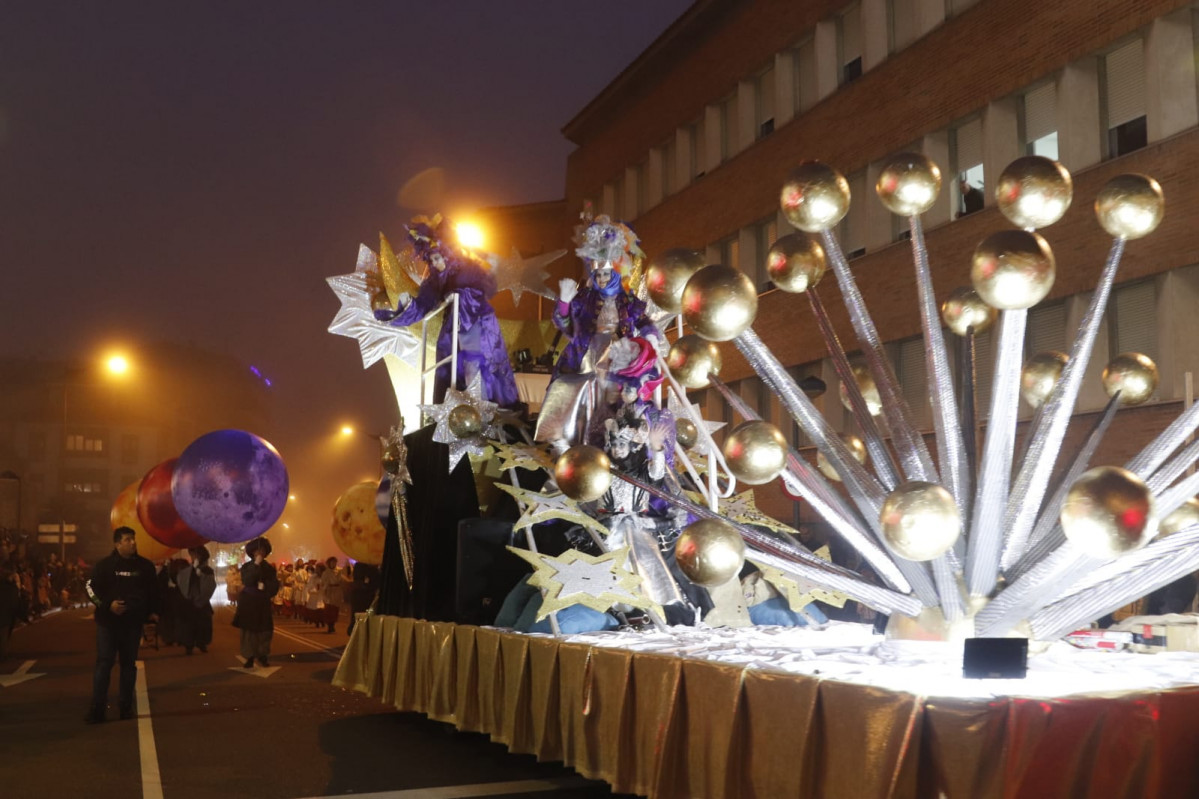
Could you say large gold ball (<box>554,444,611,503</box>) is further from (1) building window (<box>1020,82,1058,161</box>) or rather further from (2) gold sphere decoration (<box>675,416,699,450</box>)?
(1) building window (<box>1020,82,1058,161</box>)

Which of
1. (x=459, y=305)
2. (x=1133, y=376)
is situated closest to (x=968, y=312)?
(x=1133, y=376)

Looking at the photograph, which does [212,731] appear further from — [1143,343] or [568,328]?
[1143,343]

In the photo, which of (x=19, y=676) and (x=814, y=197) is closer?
(x=814, y=197)

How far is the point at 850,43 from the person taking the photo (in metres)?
21.7

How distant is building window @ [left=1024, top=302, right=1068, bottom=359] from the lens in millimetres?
16469

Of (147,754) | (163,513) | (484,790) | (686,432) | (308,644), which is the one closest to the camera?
(484,790)

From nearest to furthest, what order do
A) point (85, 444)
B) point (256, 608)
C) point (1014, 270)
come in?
point (1014, 270)
point (256, 608)
point (85, 444)

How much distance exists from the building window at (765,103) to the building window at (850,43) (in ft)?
8.02

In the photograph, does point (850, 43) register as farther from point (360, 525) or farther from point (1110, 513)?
point (1110, 513)

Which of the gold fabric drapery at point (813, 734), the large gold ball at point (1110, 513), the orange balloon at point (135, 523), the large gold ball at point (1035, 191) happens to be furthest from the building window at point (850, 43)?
the large gold ball at point (1110, 513)

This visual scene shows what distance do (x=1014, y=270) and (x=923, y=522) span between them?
99cm

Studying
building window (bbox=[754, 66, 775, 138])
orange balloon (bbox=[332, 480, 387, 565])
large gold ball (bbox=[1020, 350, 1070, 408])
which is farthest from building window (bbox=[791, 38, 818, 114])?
large gold ball (bbox=[1020, 350, 1070, 408])

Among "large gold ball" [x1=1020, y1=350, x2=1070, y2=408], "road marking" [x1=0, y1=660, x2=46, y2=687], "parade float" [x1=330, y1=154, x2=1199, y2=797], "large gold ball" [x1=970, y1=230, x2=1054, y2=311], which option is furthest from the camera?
"road marking" [x1=0, y1=660, x2=46, y2=687]

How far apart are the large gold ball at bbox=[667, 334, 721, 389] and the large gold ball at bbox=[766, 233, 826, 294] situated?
1.01 m
